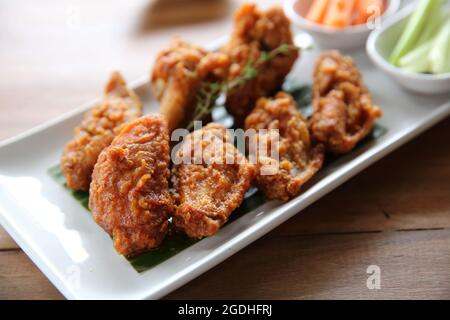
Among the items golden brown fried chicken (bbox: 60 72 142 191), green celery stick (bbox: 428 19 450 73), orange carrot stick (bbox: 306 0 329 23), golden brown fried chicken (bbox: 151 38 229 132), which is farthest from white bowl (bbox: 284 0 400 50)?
golden brown fried chicken (bbox: 60 72 142 191)

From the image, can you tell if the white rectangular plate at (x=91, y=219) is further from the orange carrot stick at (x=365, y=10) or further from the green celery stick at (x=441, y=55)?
the orange carrot stick at (x=365, y=10)

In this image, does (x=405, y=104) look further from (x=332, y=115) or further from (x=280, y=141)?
(x=280, y=141)

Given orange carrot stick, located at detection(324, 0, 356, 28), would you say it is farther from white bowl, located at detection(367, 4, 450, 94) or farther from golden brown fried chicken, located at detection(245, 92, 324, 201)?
golden brown fried chicken, located at detection(245, 92, 324, 201)

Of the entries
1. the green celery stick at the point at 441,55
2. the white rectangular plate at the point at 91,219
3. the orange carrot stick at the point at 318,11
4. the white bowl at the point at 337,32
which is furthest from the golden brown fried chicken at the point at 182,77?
the green celery stick at the point at 441,55

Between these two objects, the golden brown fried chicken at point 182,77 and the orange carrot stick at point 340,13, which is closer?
the golden brown fried chicken at point 182,77

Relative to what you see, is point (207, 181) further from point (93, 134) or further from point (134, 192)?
point (93, 134)
